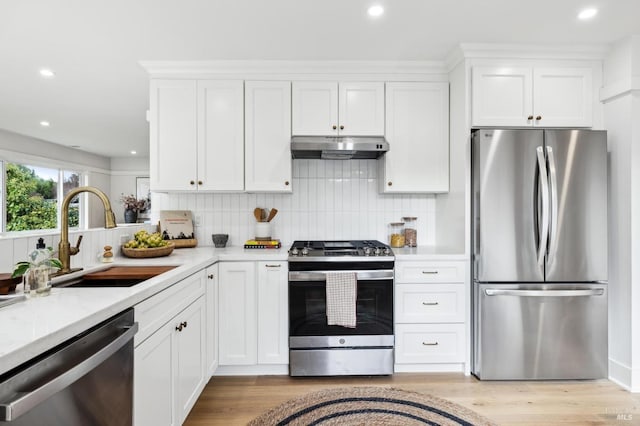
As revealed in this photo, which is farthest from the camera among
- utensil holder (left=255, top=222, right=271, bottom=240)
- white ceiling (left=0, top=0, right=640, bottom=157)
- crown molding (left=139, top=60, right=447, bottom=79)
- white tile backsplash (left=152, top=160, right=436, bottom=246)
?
white tile backsplash (left=152, top=160, right=436, bottom=246)

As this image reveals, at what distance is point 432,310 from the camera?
2.50 meters

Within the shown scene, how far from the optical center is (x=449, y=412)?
2.02 metres

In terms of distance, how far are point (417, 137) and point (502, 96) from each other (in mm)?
677

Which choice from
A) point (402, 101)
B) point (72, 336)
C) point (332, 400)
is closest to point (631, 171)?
point (402, 101)

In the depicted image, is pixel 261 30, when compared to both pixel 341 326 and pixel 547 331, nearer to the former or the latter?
pixel 341 326

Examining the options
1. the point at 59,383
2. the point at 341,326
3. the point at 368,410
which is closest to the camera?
the point at 59,383

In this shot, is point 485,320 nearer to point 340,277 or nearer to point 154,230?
point 340,277


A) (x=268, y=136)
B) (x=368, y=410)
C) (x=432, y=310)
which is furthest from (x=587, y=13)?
(x=368, y=410)

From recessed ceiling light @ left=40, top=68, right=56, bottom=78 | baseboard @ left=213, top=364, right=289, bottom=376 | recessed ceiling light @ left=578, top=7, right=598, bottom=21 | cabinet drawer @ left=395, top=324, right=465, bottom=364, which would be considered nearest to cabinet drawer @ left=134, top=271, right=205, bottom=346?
baseboard @ left=213, top=364, right=289, bottom=376

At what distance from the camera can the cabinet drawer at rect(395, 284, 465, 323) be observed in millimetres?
2498

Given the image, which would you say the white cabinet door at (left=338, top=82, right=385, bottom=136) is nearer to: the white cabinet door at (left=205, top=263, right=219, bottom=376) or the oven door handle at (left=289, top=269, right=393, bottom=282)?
the oven door handle at (left=289, top=269, right=393, bottom=282)

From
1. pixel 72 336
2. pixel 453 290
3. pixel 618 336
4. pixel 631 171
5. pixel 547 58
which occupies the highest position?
pixel 547 58

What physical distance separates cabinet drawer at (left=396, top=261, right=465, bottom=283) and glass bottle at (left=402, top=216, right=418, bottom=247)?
0.50 metres

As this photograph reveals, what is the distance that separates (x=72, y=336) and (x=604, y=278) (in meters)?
3.09
